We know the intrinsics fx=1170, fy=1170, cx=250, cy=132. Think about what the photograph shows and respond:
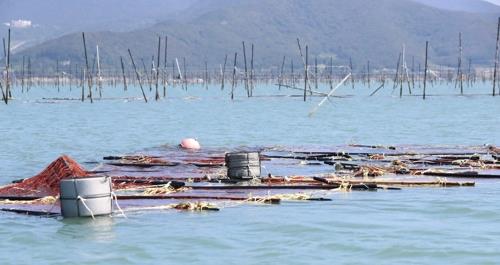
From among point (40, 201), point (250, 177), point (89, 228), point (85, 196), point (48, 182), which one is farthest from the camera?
point (250, 177)

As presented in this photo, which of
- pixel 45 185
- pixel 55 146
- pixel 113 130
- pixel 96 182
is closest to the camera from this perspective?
pixel 96 182

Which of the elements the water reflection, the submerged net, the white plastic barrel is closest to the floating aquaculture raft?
the submerged net

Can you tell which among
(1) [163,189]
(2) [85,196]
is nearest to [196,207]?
(2) [85,196]

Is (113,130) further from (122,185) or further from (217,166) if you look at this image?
(122,185)

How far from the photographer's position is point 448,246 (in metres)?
16.1

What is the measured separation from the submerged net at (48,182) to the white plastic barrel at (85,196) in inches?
124

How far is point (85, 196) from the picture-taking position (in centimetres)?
1805

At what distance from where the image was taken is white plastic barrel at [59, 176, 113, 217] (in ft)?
58.8

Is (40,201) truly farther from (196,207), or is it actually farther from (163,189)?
(196,207)

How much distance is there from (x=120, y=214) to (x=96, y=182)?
1006mm

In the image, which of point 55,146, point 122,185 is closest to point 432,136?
point 55,146

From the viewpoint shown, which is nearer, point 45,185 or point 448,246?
point 448,246

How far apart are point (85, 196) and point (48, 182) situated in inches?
174

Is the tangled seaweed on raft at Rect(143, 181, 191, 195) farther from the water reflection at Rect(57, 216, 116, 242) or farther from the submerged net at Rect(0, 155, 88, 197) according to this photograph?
the water reflection at Rect(57, 216, 116, 242)
